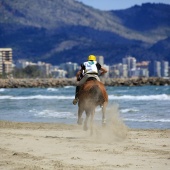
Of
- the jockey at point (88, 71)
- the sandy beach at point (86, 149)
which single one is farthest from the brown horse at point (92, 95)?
the sandy beach at point (86, 149)

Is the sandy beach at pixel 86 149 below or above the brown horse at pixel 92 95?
below

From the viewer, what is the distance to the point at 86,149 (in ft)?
38.4

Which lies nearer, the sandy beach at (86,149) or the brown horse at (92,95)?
the sandy beach at (86,149)

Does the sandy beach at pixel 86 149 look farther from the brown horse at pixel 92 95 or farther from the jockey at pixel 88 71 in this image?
the jockey at pixel 88 71

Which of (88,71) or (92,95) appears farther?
(88,71)

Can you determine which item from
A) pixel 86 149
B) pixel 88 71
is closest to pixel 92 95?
pixel 88 71

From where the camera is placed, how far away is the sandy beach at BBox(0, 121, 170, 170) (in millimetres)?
9703

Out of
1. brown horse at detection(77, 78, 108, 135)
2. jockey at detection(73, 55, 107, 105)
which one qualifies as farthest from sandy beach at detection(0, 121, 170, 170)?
jockey at detection(73, 55, 107, 105)

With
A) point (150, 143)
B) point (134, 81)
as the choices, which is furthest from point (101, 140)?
point (134, 81)

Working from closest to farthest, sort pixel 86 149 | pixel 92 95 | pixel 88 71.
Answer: pixel 86 149
pixel 92 95
pixel 88 71

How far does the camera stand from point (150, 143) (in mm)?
12773

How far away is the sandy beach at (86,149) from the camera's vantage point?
9.70 m

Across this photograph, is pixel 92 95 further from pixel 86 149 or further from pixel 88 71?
pixel 86 149

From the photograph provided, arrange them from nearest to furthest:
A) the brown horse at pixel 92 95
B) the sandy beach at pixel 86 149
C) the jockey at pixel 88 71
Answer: the sandy beach at pixel 86 149 → the brown horse at pixel 92 95 → the jockey at pixel 88 71
